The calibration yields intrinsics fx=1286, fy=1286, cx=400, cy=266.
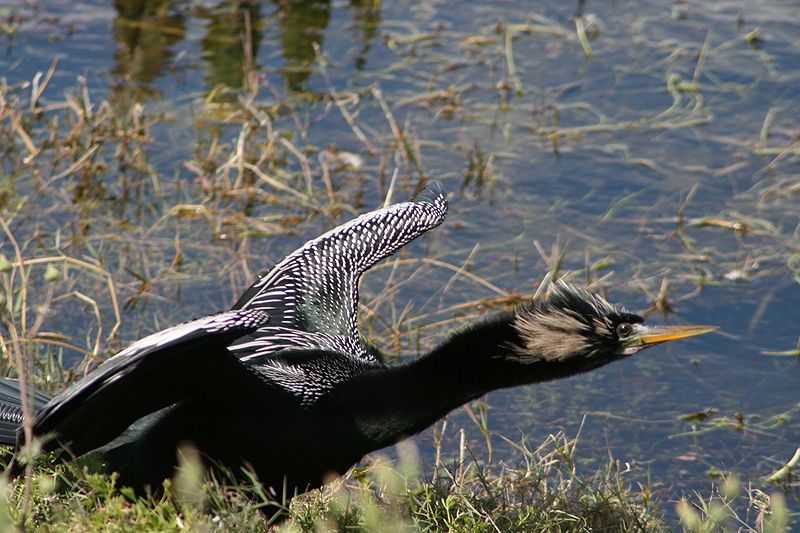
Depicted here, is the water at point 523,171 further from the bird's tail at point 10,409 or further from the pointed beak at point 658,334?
the bird's tail at point 10,409

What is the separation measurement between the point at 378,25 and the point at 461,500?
5496 millimetres

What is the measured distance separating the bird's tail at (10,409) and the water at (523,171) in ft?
6.38

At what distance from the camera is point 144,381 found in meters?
3.52

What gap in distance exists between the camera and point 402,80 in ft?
26.7

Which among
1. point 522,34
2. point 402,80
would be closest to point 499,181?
point 402,80

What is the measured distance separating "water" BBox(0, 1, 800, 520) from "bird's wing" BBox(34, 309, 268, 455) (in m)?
1.97

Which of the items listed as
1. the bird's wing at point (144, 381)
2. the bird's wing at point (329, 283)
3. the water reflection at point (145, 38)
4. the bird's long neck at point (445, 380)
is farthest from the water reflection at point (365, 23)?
the bird's wing at point (144, 381)

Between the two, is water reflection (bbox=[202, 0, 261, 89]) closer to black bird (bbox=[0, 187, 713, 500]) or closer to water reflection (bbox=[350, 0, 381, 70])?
water reflection (bbox=[350, 0, 381, 70])

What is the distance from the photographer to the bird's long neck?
3717 mm

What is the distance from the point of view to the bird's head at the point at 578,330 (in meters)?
Result: 3.64

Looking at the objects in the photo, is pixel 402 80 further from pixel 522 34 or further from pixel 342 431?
pixel 342 431

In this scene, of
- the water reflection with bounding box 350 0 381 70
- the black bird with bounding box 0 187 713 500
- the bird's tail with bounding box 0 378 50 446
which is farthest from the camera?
the water reflection with bounding box 350 0 381 70

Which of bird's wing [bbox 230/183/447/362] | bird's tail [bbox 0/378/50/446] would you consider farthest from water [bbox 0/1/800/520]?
bird's tail [bbox 0/378/50/446]

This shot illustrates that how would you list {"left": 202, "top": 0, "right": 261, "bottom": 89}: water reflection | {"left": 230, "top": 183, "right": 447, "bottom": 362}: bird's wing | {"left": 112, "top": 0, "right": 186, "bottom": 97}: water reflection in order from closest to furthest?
{"left": 230, "top": 183, "right": 447, "bottom": 362}: bird's wing, {"left": 202, "top": 0, "right": 261, "bottom": 89}: water reflection, {"left": 112, "top": 0, "right": 186, "bottom": 97}: water reflection
